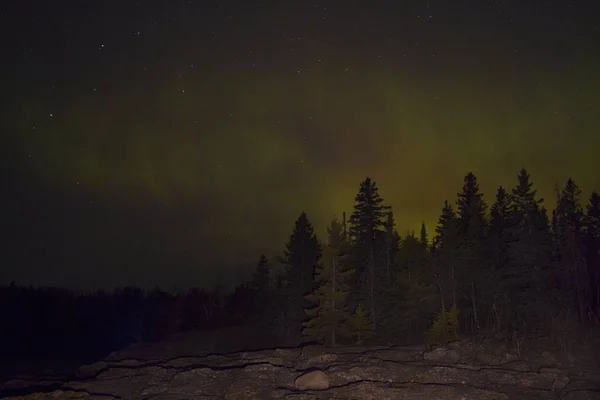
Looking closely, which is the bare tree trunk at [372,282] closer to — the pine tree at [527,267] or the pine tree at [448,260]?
the pine tree at [448,260]

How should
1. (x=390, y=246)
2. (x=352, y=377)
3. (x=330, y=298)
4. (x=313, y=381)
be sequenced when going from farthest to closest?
(x=390, y=246) → (x=330, y=298) → (x=352, y=377) → (x=313, y=381)

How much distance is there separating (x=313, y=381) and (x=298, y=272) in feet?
118

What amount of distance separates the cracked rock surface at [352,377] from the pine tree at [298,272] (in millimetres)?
27678

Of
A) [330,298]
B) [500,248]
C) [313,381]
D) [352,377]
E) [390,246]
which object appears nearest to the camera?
[313,381]

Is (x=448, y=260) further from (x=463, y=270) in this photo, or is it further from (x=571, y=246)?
(x=571, y=246)

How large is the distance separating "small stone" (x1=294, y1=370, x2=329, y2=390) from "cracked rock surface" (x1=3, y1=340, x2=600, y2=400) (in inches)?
9.2

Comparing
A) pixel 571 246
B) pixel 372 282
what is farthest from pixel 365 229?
pixel 571 246

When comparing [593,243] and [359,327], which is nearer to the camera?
[359,327]

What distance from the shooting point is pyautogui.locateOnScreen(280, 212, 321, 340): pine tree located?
5128 centimetres

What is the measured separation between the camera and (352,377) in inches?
701

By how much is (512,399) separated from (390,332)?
33.7 metres

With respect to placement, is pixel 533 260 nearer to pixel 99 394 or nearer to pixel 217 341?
pixel 217 341

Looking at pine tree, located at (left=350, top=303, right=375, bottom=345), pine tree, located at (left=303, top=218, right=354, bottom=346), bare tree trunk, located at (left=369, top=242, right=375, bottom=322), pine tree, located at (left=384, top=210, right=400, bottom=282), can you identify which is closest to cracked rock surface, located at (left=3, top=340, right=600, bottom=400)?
pine tree, located at (left=303, top=218, right=354, bottom=346)

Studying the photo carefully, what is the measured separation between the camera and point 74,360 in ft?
206
